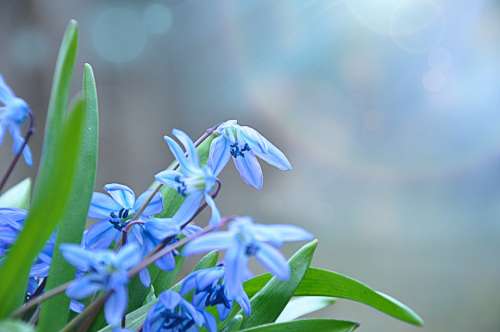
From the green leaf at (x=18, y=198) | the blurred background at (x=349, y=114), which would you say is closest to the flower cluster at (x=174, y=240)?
the green leaf at (x=18, y=198)

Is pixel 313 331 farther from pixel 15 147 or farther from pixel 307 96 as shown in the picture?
pixel 307 96

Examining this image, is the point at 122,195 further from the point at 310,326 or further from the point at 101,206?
the point at 310,326

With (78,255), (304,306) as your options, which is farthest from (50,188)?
(304,306)

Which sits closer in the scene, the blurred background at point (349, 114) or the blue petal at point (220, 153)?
the blue petal at point (220, 153)

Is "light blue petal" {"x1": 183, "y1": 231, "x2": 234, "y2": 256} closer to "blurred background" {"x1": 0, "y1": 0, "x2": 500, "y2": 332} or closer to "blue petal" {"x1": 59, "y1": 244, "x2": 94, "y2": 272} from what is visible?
"blue petal" {"x1": 59, "y1": 244, "x2": 94, "y2": 272}

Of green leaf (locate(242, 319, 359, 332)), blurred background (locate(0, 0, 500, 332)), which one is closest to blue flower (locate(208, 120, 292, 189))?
green leaf (locate(242, 319, 359, 332))

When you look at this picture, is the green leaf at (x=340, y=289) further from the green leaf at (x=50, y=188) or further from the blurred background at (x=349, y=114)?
the blurred background at (x=349, y=114)

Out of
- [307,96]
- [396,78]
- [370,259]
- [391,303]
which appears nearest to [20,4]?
[307,96]
